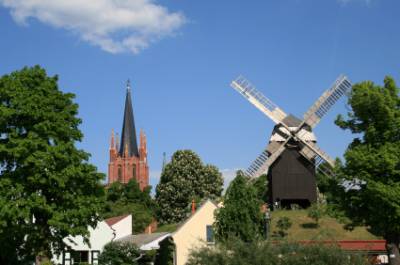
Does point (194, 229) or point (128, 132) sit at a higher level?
point (128, 132)

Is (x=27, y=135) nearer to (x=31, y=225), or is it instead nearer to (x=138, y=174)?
(x=31, y=225)

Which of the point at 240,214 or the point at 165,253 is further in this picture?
the point at 165,253

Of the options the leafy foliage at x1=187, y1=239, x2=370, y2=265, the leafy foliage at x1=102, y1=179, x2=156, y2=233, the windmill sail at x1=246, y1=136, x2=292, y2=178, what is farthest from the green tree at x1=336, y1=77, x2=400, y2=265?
the leafy foliage at x1=102, y1=179, x2=156, y2=233

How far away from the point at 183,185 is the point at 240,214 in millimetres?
36554

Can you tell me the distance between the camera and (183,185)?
224 ft

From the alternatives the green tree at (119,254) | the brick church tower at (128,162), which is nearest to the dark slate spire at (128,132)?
the brick church tower at (128,162)

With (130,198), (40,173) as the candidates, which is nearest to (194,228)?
(40,173)

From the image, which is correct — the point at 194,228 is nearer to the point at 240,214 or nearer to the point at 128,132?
the point at 240,214

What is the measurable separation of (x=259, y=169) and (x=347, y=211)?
26.6 m

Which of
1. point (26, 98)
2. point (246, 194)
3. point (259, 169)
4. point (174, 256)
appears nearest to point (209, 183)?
point (259, 169)

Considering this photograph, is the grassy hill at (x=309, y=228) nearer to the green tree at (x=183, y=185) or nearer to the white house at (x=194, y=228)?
the white house at (x=194, y=228)

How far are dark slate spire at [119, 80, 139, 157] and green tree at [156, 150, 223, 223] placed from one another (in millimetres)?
82039

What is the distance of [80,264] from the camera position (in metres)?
36.8

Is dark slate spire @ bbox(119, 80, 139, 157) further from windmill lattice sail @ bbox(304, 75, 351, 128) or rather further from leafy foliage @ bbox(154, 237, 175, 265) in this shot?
leafy foliage @ bbox(154, 237, 175, 265)
